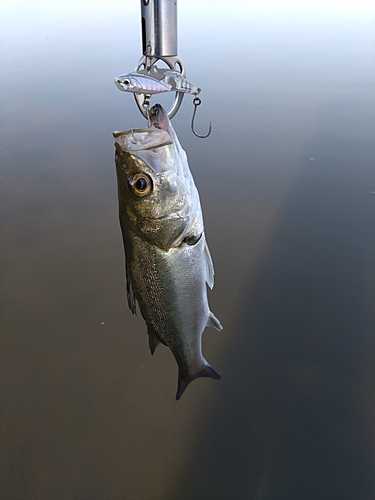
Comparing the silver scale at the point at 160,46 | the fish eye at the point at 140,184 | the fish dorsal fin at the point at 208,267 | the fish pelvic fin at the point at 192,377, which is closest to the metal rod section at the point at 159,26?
the silver scale at the point at 160,46

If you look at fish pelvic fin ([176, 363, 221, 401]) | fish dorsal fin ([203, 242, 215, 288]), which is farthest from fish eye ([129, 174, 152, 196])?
fish pelvic fin ([176, 363, 221, 401])

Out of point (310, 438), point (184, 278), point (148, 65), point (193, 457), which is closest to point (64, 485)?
point (193, 457)

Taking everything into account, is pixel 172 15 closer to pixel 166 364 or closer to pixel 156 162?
pixel 156 162

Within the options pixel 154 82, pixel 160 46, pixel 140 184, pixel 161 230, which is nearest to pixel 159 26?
pixel 160 46

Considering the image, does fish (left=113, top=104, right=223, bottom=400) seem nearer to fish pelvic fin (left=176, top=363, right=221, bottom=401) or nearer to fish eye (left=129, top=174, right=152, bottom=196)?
fish eye (left=129, top=174, right=152, bottom=196)

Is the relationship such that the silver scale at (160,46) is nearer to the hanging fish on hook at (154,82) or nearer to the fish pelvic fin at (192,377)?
the hanging fish on hook at (154,82)

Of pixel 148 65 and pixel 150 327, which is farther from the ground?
pixel 148 65

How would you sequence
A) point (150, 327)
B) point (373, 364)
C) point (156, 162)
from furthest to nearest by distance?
point (373, 364), point (150, 327), point (156, 162)
